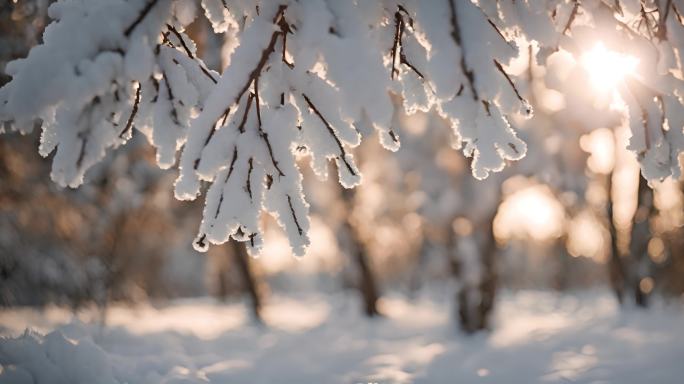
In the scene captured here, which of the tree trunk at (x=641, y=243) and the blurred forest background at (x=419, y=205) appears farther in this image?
the tree trunk at (x=641, y=243)

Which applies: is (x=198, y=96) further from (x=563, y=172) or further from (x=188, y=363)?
A: (x=563, y=172)

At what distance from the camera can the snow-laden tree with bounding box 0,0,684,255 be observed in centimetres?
183

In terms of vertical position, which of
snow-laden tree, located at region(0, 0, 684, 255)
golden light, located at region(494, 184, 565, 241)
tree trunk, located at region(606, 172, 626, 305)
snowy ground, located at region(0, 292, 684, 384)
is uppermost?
golden light, located at region(494, 184, 565, 241)

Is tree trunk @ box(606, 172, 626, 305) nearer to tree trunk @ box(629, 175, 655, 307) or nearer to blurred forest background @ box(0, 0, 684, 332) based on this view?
blurred forest background @ box(0, 0, 684, 332)

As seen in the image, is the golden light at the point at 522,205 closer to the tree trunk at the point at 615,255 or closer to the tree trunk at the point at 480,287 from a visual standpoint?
the tree trunk at the point at 480,287

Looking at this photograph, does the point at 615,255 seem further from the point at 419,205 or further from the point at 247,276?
the point at 247,276

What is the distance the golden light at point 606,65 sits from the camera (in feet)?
7.39

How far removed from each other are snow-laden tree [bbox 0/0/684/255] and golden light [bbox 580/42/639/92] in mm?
47

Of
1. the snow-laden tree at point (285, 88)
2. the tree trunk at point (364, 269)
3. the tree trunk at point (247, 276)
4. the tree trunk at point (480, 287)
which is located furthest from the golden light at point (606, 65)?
the tree trunk at point (247, 276)

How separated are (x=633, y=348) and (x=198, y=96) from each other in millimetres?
5287

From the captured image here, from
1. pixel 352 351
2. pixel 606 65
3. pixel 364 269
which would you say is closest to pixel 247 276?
pixel 364 269

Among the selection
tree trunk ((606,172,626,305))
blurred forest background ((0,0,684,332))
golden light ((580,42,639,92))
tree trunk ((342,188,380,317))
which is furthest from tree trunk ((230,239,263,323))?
golden light ((580,42,639,92))

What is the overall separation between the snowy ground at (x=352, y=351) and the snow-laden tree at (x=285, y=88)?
80.4 inches

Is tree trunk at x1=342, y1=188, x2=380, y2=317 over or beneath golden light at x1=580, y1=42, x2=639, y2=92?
over
